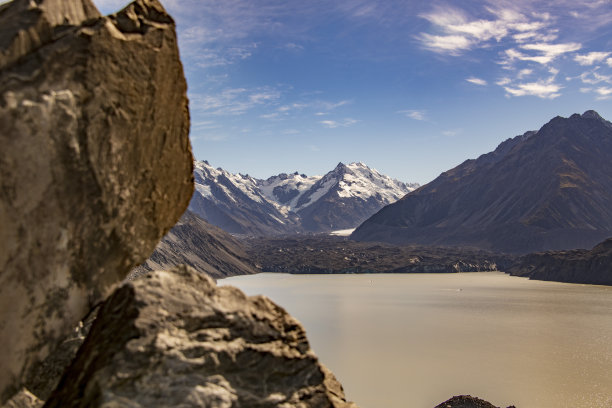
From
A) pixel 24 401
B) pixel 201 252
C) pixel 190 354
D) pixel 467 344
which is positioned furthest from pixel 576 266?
pixel 24 401

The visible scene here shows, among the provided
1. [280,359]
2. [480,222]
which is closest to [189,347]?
[280,359]

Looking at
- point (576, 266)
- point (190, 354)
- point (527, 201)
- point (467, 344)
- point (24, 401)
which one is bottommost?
point (467, 344)

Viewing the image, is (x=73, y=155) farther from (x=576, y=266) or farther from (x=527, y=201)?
(x=527, y=201)

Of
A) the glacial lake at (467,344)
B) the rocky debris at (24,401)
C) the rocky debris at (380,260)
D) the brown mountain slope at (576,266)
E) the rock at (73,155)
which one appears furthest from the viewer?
the rocky debris at (380,260)

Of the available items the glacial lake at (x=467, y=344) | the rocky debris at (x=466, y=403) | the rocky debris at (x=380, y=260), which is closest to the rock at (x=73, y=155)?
the rocky debris at (x=466, y=403)

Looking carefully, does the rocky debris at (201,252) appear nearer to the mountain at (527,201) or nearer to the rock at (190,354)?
the mountain at (527,201)

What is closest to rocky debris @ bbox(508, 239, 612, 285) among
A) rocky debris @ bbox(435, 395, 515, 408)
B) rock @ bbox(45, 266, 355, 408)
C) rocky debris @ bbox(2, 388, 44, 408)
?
rocky debris @ bbox(435, 395, 515, 408)
